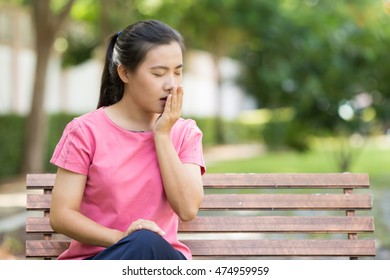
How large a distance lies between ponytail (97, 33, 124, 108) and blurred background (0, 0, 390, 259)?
143 inches

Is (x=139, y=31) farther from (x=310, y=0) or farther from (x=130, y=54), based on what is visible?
(x=310, y=0)

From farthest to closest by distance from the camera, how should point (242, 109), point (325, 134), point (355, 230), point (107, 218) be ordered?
1. point (242, 109)
2. point (325, 134)
3. point (355, 230)
4. point (107, 218)

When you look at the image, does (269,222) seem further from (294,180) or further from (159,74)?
(159,74)

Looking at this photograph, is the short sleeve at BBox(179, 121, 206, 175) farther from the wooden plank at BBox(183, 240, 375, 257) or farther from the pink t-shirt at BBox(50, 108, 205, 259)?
the wooden plank at BBox(183, 240, 375, 257)

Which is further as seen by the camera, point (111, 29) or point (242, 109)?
point (242, 109)

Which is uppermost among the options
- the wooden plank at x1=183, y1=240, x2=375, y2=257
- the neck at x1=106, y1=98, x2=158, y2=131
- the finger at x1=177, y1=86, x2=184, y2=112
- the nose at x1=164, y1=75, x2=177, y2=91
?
the nose at x1=164, y1=75, x2=177, y2=91

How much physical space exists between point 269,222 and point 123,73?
948 millimetres

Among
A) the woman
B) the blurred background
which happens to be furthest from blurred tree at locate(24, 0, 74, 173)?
the woman

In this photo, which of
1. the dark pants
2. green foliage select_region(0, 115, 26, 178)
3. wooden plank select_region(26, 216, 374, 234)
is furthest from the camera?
green foliage select_region(0, 115, 26, 178)

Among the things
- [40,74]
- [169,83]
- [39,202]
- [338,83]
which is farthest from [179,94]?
[40,74]

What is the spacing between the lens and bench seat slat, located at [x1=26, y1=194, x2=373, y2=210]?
3.75 metres

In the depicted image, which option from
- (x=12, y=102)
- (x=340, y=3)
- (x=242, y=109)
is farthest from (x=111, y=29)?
(x=242, y=109)

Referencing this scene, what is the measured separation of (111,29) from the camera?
1659 centimetres
